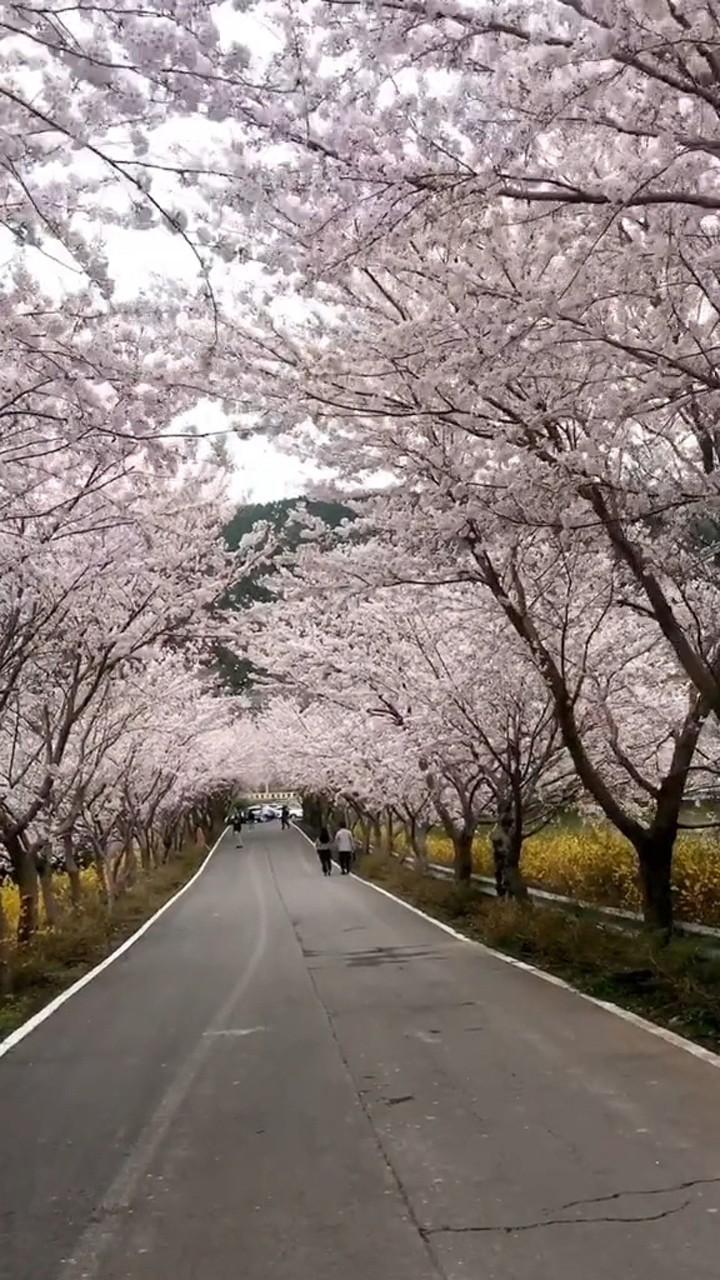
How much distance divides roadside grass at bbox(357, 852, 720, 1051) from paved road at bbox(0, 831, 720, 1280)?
49 cm

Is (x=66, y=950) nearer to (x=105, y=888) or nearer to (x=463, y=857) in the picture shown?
(x=105, y=888)

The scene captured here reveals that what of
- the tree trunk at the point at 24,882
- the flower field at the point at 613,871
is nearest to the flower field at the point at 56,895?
the tree trunk at the point at 24,882

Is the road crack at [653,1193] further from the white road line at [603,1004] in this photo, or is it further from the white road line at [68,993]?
the white road line at [68,993]

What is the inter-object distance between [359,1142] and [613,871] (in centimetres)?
1430

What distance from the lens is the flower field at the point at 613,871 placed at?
15148mm

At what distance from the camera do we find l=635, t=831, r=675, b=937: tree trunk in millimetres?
12664

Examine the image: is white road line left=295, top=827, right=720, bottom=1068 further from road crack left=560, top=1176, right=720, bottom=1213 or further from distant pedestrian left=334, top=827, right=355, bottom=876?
distant pedestrian left=334, top=827, right=355, bottom=876

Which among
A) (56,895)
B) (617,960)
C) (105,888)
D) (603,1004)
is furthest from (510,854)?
(56,895)

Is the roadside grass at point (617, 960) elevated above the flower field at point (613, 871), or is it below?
below

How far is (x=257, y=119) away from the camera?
5.52 meters

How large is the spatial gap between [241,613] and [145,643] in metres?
1.53

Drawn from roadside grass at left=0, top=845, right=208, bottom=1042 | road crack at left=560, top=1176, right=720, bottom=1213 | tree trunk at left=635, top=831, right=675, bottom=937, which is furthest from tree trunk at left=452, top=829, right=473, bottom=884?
road crack at left=560, top=1176, right=720, bottom=1213

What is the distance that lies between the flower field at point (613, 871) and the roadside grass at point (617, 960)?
5.56 feet

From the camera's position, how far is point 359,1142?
5863 mm
